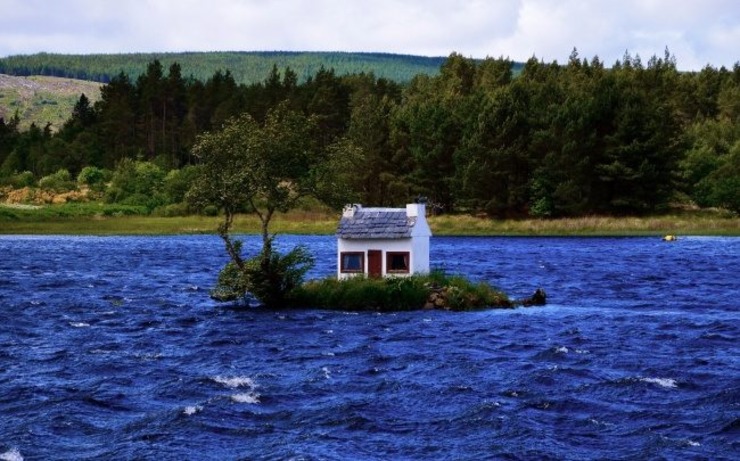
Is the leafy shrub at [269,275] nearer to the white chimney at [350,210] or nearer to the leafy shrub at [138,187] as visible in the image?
the white chimney at [350,210]

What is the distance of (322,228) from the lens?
139 metres

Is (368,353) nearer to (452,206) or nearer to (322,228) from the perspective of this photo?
(322,228)

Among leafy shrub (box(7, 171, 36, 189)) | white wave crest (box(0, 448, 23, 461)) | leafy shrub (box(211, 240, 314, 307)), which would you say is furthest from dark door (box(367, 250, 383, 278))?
leafy shrub (box(7, 171, 36, 189))

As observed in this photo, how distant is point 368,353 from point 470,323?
9437 mm

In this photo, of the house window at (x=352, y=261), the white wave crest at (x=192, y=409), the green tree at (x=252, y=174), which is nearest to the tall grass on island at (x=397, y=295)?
the house window at (x=352, y=261)

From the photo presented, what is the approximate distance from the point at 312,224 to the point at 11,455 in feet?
376

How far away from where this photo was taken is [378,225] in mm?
56594

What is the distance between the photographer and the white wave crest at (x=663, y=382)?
1412 inches

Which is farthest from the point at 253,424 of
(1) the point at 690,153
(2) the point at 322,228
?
(1) the point at 690,153

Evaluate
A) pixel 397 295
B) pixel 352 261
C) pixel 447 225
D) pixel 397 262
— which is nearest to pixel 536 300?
pixel 397 262

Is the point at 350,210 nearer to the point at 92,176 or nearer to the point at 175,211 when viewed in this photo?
the point at 175,211

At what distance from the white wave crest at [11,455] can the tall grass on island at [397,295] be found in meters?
28.1

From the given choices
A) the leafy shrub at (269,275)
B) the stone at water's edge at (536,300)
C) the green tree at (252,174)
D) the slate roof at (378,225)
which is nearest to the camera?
the leafy shrub at (269,275)

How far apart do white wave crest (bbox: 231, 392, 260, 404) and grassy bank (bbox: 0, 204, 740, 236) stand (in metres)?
101
